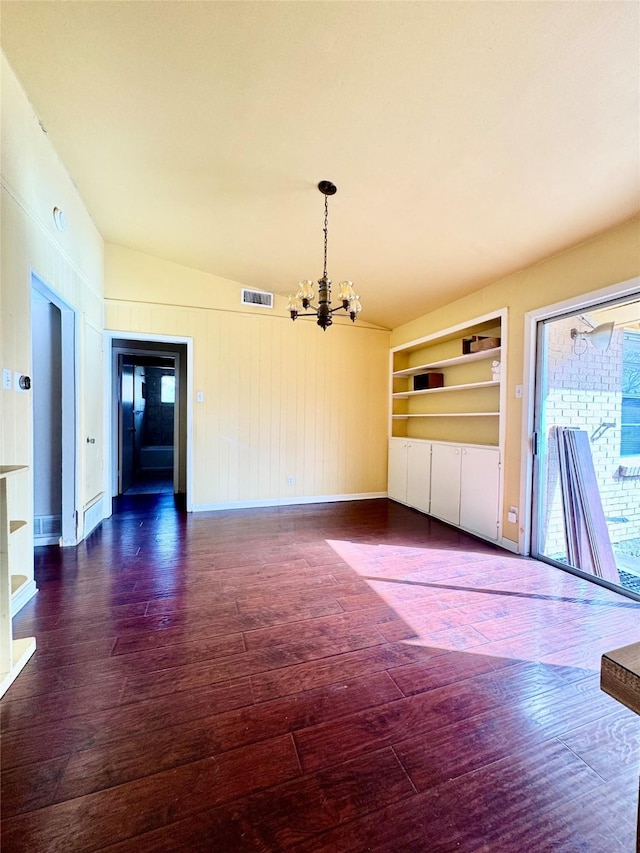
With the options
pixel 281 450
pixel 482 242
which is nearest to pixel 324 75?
pixel 482 242

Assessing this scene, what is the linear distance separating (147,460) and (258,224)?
594 cm

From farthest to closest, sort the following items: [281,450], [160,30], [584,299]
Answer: [281,450]
[584,299]
[160,30]

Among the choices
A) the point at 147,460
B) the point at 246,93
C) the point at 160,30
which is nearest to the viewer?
the point at 160,30

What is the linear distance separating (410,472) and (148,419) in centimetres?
584

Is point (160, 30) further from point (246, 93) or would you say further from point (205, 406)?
point (205, 406)

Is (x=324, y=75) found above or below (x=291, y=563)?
above

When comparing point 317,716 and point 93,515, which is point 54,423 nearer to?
point 93,515

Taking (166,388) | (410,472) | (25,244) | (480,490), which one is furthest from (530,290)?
(166,388)

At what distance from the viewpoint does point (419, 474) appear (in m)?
4.54

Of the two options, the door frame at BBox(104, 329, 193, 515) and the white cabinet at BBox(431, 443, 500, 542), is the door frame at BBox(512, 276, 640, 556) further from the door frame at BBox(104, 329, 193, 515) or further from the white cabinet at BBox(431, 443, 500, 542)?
the door frame at BBox(104, 329, 193, 515)

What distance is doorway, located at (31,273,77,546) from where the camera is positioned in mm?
3141

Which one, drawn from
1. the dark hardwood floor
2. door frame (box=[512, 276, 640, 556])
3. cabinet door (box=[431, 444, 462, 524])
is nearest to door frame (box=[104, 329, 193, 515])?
the dark hardwood floor

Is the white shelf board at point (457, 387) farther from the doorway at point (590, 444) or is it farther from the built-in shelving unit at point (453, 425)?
the doorway at point (590, 444)

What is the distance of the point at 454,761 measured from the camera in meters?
1.21
